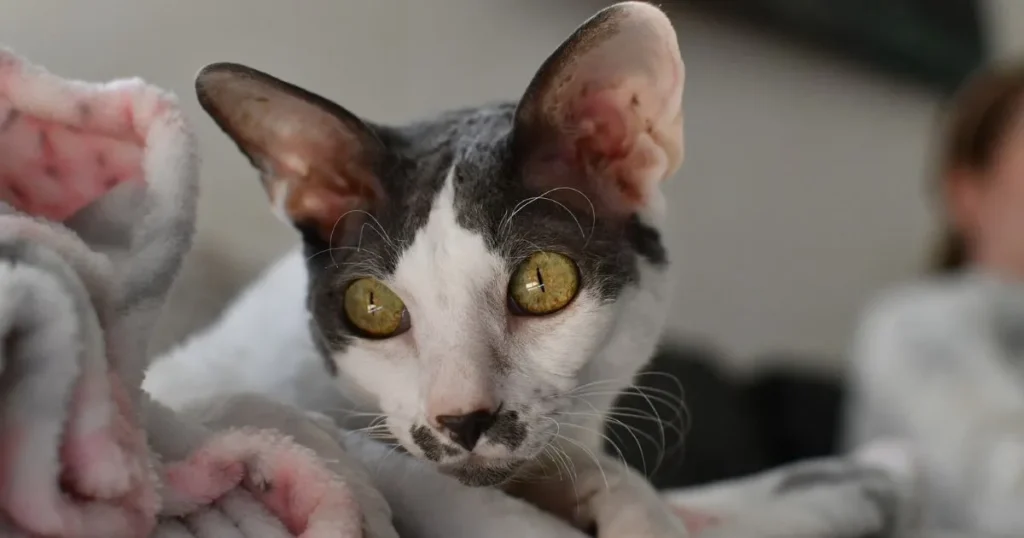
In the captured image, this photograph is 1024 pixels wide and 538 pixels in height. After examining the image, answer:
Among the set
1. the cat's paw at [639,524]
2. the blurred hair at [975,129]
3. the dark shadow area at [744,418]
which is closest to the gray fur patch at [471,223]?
the cat's paw at [639,524]

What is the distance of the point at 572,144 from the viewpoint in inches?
18.4

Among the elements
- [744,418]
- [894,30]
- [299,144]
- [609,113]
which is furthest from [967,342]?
[299,144]

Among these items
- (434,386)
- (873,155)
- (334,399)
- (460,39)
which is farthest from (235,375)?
(873,155)

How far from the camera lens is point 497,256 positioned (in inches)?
17.2

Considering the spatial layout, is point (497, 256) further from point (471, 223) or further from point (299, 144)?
point (299, 144)

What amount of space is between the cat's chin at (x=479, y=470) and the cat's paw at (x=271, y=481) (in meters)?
0.08

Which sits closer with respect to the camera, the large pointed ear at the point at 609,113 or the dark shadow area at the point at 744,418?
the large pointed ear at the point at 609,113

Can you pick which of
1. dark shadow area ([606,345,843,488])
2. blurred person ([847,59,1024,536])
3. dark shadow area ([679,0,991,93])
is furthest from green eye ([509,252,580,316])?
dark shadow area ([679,0,991,93])

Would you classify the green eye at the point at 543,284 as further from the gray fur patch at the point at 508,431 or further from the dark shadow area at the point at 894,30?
the dark shadow area at the point at 894,30

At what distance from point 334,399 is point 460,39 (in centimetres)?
53

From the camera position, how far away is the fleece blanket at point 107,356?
0.29m

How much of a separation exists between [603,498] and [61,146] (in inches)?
12.2

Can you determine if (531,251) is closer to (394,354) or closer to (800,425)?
(394,354)

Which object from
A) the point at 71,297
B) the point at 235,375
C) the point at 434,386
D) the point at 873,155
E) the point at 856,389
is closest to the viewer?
the point at 71,297
